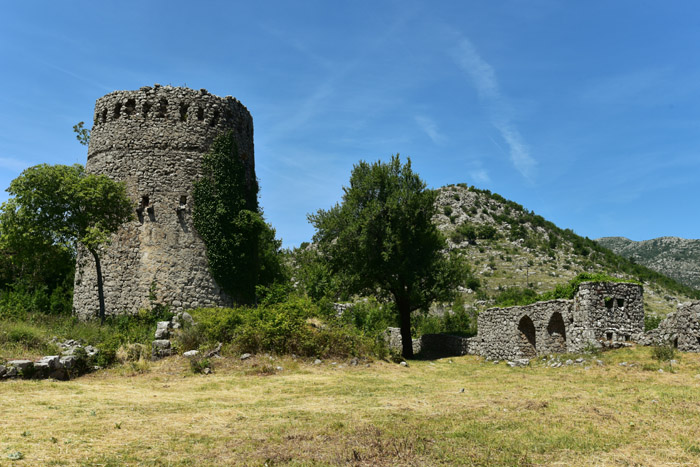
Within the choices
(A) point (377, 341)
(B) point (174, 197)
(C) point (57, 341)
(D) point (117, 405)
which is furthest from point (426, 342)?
(D) point (117, 405)

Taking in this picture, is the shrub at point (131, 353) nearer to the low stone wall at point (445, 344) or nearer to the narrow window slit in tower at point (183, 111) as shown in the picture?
the narrow window slit in tower at point (183, 111)

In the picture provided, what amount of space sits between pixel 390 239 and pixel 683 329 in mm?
11847

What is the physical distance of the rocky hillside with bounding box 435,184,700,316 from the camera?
187 feet

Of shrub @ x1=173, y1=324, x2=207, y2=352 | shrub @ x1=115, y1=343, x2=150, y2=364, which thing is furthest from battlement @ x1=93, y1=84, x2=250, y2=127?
shrub @ x1=115, y1=343, x2=150, y2=364

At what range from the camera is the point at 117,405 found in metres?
9.94

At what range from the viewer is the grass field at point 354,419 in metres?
6.62

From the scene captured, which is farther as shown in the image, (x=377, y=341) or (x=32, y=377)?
(x=377, y=341)

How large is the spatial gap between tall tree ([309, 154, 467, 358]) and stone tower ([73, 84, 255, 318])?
6.44 metres

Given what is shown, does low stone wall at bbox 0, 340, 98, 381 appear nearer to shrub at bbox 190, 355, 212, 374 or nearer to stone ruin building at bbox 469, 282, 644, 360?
shrub at bbox 190, 355, 212, 374

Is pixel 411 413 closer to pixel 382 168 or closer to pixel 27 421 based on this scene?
pixel 27 421

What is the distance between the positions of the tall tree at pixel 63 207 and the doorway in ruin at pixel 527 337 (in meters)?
16.6

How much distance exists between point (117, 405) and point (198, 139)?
12845 mm

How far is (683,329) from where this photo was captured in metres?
14.8

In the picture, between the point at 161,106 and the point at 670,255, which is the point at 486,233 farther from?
the point at 161,106
